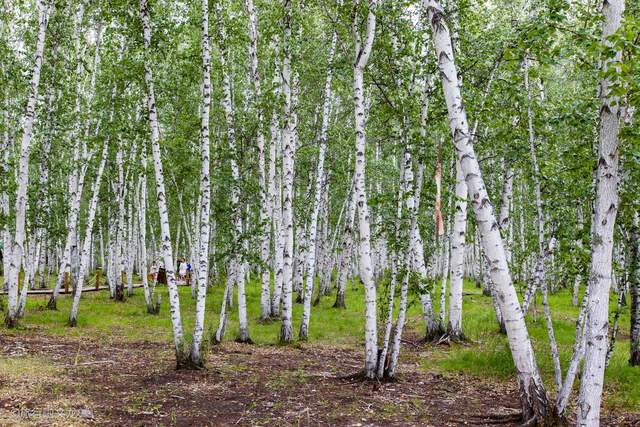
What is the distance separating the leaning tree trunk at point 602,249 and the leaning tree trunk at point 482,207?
98 cm

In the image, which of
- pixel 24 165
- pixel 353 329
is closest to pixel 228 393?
pixel 353 329

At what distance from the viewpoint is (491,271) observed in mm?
6078

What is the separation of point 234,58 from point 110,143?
8.41m

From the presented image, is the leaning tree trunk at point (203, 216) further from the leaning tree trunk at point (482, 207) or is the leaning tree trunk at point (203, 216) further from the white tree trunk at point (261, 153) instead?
the leaning tree trunk at point (482, 207)

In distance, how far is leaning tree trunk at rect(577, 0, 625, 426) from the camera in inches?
198

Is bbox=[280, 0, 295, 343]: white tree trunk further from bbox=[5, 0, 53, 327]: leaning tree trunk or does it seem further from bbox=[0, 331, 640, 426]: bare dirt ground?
bbox=[5, 0, 53, 327]: leaning tree trunk

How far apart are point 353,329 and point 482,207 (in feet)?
38.9

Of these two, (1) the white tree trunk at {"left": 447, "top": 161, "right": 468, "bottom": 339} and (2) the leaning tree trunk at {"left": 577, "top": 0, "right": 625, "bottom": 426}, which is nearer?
(2) the leaning tree trunk at {"left": 577, "top": 0, "right": 625, "bottom": 426}

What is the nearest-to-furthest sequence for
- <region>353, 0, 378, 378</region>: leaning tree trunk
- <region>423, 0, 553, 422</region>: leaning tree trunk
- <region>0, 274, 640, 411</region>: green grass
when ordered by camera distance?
<region>423, 0, 553, 422</region>: leaning tree trunk → <region>353, 0, 378, 378</region>: leaning tree trunk → <region>0, 274, 640, 411</region>: green grass

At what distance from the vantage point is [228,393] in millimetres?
8734

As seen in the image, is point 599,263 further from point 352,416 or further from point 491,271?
point 352,416

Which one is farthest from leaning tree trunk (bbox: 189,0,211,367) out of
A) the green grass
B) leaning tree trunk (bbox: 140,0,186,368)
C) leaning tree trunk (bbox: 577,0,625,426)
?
leaning tree trunk (bbox: 577,0,625,426)

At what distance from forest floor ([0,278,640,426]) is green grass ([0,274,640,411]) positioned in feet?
0.21

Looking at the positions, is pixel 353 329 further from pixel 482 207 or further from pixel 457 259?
pixel 482 207
